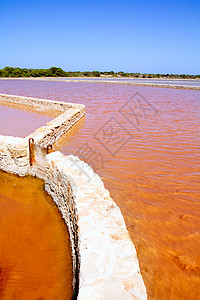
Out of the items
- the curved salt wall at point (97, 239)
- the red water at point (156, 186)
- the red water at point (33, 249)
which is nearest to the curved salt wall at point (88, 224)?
the curved salt wall at point (97, 239)

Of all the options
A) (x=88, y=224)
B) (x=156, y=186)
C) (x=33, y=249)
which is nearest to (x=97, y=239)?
(x=88, y=224)

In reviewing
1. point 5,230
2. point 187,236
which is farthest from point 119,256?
point 5,230

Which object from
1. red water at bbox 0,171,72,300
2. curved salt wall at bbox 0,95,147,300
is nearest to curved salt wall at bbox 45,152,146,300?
curved salt wall at bbox 0,95,147,300

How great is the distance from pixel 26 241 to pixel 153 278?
1633mm

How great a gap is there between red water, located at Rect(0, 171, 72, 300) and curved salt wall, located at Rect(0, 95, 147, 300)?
0.18 m

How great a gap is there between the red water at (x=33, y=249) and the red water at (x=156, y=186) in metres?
0.92

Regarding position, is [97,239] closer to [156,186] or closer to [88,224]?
[88,224]

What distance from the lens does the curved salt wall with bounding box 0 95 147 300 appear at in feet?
4.87

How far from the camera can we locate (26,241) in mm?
2686

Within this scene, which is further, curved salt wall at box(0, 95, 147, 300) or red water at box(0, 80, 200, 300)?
red water at box(0, 80, 200, 300)

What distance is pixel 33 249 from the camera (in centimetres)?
257

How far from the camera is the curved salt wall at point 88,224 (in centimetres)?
148

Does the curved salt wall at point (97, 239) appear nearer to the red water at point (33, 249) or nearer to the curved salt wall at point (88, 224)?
the curved salt wall at point (88, 224)

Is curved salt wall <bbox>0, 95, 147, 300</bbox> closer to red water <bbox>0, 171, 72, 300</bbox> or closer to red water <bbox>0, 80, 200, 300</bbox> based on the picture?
red water <bbox>0, 171, 72, 300</bbox>
